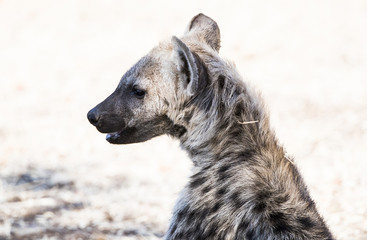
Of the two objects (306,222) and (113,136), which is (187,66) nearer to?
(113,136)

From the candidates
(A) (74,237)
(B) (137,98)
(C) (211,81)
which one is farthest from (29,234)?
(C) (211,81)

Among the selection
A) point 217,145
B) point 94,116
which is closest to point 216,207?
point 217,145

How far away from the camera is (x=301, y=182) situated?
3.13m

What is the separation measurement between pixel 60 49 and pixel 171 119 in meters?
8.75

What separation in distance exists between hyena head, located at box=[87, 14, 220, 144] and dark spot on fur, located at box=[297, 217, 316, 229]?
2.38 ft

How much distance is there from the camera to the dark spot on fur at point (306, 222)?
2.91 m

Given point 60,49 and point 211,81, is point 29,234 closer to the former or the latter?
point 211,81

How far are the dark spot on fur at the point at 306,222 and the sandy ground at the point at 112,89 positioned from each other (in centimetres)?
71

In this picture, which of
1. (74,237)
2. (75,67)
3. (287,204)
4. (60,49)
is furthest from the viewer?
(60,49)

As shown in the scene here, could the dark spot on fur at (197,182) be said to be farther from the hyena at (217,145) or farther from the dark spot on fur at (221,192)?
the dark spot on fur at (221,192)

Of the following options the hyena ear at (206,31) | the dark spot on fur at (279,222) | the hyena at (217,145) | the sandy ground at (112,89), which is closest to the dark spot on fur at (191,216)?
the hyena at (217,145)

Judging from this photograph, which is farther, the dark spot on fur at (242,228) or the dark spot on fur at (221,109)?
the dark spot on fur at (221,109)

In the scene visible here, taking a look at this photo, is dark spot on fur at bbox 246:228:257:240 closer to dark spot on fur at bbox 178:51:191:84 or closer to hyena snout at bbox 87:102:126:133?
dark spot on fur at bbox 178:51:191:84

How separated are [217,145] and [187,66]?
0.38 meters
